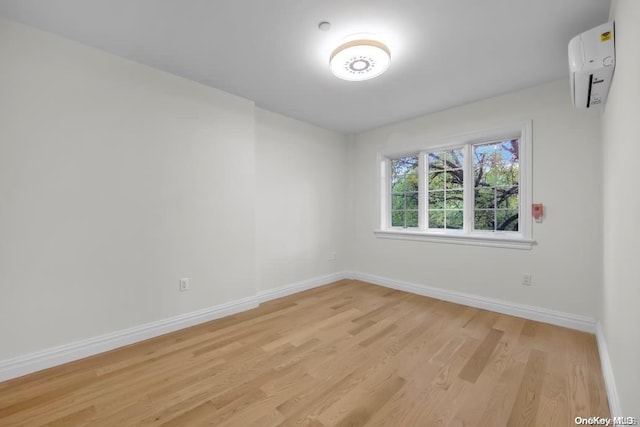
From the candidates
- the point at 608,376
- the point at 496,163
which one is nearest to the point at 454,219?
the point at 496,163

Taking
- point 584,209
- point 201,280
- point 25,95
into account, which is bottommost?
point 201,280

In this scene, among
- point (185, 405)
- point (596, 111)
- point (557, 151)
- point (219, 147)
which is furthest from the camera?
point (219, 147)

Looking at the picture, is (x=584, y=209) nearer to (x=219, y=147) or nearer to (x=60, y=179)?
(x=219, y=147)

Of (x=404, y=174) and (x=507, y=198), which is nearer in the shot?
(x=507, y=198)

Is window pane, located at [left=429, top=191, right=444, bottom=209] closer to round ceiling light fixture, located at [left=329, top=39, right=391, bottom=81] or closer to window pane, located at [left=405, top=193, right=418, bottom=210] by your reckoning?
window pane, located at [left=405, top=193, right=418, bottom=210]

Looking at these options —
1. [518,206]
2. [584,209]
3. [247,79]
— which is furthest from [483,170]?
[247,79]

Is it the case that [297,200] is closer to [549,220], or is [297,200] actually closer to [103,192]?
[103,192]

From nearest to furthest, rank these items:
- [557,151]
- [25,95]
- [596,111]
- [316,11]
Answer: [316,11] → [25,95] → [596,111] → [557,151]

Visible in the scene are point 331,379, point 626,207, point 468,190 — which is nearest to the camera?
point 626,207

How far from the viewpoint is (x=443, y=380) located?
181 cm

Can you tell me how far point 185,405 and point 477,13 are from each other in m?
3.08

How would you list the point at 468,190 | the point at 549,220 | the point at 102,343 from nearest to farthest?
the point at 102,343 → the point at 549,220 → the point at 468,190

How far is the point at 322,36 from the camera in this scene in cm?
200

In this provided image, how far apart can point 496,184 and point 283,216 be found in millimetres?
2677
